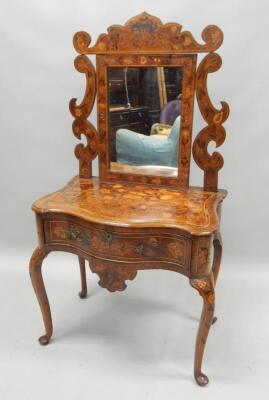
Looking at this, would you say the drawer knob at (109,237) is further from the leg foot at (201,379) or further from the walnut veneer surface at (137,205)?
the leg foot at (201,379)

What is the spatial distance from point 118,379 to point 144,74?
1488 mm

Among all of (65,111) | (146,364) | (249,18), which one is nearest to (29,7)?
(65,111)

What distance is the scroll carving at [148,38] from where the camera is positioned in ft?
5.90

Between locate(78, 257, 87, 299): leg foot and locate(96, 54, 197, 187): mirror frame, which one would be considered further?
locate(78, 257, 87, 299): leg foot

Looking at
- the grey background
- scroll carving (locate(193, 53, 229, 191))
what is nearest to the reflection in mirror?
scroll carving (locate(193, 53, 229, 191))

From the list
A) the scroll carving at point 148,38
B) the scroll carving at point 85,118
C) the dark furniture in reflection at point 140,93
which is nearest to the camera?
the scroll carving at point 148,38

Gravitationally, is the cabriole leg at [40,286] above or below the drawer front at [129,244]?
below

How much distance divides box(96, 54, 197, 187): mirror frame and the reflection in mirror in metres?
0.02

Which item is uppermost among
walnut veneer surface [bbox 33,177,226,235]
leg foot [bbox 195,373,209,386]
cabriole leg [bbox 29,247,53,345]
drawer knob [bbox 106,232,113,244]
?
walnut veneer surface [bbox 33,177,226,235]

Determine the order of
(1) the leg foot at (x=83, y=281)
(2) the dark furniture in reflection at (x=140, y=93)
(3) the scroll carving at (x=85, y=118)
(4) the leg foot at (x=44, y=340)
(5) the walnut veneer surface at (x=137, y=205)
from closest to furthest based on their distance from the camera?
1. (5) the walnut veneer surface at (x=137, y=205)
2. (2) the dark furniture in reflection at (x=140, y=93)
3. (3) the scroll carving at (x=85, y=118)
4. (4) the leg foot at (x=44, y=340)
5. (1) the leg foot at (x=83, y=281)

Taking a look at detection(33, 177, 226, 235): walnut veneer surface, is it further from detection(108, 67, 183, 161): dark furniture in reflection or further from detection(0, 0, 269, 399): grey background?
detection(0, 0, 269, 399): grey background

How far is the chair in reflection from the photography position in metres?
2.00

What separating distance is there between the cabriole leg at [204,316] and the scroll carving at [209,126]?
0.53 meters

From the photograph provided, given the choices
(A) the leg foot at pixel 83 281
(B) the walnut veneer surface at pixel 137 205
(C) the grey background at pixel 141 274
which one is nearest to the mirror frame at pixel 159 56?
(B) the walnut veneer surface at pixel 137 205
